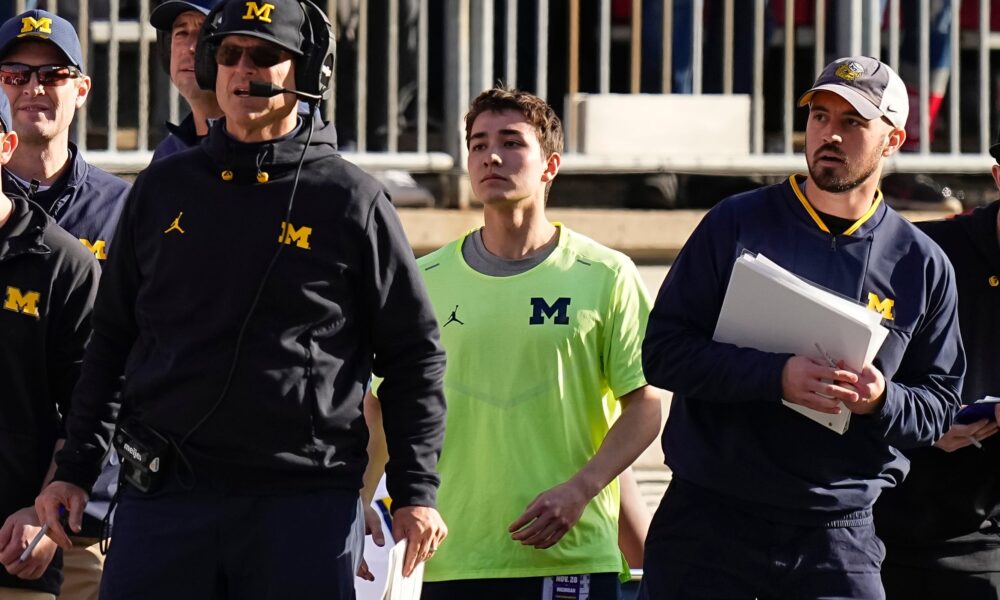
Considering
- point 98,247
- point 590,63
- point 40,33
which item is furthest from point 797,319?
point 590,63

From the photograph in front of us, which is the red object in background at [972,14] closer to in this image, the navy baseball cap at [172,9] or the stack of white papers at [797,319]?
the navy baseball cap at [172,9]

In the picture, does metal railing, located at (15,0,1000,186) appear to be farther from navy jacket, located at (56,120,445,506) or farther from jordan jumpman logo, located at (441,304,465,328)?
navy jacket, located at (56,120,445,506)

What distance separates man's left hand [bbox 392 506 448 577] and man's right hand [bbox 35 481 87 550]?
71 centimetres

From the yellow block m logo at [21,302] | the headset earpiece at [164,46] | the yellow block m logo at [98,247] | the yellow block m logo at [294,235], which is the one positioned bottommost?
the yellow block m logo at [21,302]

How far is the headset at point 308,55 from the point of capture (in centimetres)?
439

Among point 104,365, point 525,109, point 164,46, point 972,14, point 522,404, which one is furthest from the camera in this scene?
point 972,14

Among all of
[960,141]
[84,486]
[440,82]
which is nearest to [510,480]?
[84,486]

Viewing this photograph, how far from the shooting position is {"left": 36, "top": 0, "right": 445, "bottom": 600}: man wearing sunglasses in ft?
13.7

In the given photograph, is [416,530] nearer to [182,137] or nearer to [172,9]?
[182,137]

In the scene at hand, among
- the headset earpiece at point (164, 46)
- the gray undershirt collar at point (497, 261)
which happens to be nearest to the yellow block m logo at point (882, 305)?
the gray undershirt collar at point (497, 261)

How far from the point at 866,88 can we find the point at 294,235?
5.19 ft

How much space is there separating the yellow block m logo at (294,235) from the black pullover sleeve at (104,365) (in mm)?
375

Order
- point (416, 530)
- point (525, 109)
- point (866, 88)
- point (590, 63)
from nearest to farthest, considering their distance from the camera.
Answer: point (416, 530) → point (866, 88) → point (525, 109) → point (590, 63)

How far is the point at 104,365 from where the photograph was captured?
14.5ft
